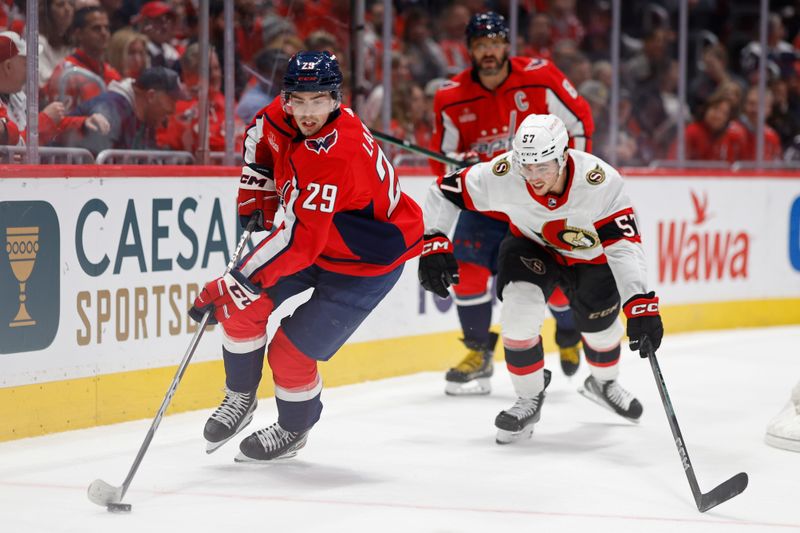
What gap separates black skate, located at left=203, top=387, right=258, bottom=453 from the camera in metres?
3.88

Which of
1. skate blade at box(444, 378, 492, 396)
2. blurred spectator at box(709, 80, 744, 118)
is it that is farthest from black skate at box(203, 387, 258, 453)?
blurred spectator at box(709, 80, 744, 118)

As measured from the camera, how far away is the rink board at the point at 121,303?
430 cm

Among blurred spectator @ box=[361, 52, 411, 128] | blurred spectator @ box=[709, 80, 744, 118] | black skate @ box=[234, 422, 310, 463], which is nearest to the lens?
black skate @ box=[234, 422, 310, 463]

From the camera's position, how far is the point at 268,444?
3.96 metres

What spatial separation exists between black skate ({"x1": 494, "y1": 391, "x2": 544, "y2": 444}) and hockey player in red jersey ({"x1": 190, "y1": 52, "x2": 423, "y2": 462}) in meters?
0.72

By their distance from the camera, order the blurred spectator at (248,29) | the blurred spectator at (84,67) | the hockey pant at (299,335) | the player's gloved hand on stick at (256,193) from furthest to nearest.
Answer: the blurred spectator at (248,29) < the blurred spectator at (84,67) < the player's gloved hand on stick at (256,193) < the hockey pant at (299,335)

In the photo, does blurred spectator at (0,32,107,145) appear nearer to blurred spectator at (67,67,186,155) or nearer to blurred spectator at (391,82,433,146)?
blurred spectator at (67,67,186,155)

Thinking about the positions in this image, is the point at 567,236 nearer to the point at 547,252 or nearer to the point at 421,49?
the point at 547,252

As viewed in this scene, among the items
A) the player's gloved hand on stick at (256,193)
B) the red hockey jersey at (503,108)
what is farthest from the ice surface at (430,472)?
the red hockey jersey at (503,108)

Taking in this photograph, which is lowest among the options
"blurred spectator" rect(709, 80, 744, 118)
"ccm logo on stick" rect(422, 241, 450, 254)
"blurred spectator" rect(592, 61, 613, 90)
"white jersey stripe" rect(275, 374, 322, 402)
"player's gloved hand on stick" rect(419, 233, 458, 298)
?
"white jersey stripe" rect(275, 374, 322, 402)

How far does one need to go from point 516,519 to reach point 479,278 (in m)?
2.15

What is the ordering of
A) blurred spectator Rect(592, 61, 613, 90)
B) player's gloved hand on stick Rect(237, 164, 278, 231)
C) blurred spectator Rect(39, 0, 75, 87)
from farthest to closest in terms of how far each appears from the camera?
1. blurred spectator Rect(592, 61, 613, 90)
2. blurred spectator Rect(39, 0, 75, 87)
3. player's gloved hand on stick Rect(237, 164, 278, 231)

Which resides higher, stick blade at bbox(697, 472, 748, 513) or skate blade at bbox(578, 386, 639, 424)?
stick blade at bbox(697, 472, 748, 513)

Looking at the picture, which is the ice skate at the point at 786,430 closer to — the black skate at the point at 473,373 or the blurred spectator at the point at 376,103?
the black skate at the point at 473,373
